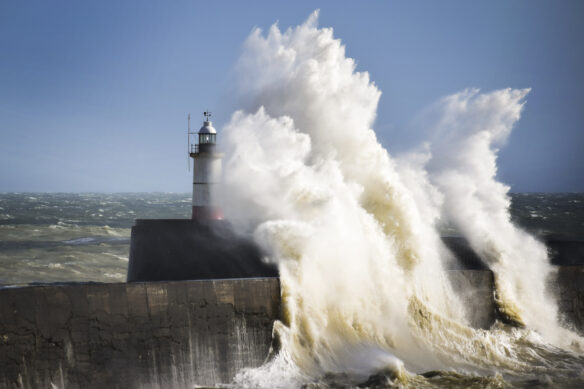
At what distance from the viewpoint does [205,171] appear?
12938 mm

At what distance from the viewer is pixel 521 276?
1095 centimetres

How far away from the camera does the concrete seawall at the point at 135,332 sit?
21.9 ft

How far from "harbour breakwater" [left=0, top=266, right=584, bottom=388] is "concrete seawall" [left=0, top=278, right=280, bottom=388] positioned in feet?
0.04

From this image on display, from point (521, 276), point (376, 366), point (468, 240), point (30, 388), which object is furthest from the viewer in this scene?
point (468, 240)

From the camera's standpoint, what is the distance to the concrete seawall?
6668mm

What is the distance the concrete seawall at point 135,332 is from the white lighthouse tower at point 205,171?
15.8 feet

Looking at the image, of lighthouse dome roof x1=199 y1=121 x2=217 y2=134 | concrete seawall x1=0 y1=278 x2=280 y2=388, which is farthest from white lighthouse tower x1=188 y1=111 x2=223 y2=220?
concrete seawall x1=0 y1=278 x2=280 y2=388

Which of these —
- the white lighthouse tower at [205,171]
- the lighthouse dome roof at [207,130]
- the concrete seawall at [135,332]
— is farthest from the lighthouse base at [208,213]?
the concrete seawall at [135,332]

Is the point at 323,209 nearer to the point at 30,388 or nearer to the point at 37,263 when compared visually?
the point at 30,388

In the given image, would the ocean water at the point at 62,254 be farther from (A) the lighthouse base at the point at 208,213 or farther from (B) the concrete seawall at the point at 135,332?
(B) the concrete seawall at the point at 135,332

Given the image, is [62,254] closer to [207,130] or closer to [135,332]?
[207,130]

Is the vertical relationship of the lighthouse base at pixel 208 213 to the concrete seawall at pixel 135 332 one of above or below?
above

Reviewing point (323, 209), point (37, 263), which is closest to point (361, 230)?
point (323, 209)

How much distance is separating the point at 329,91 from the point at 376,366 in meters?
5.81
